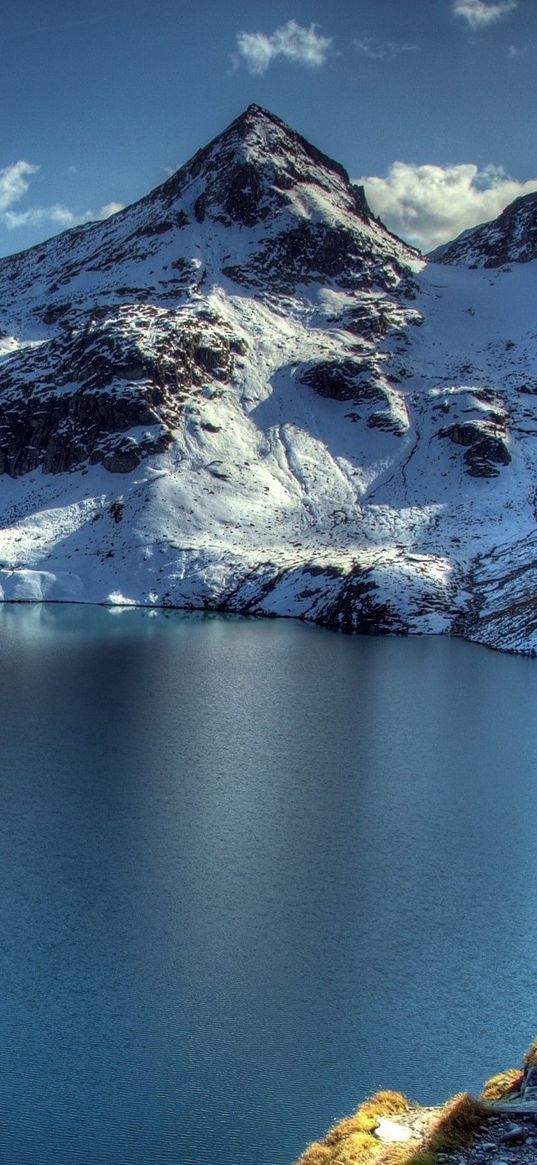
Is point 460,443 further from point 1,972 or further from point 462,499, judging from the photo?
point 1,972

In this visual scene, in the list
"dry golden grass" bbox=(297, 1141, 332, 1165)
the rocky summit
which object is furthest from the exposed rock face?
"dry golden grass" bbox=(297, 1141, 332, 1165)

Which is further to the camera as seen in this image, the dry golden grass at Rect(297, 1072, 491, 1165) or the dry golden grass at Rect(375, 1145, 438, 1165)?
the dry golden grass at Rect(297, 1072, 491, 1165)

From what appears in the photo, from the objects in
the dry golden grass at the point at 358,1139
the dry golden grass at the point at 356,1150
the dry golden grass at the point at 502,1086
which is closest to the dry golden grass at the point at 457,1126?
A: the dry golden grass at the point at 356,1150

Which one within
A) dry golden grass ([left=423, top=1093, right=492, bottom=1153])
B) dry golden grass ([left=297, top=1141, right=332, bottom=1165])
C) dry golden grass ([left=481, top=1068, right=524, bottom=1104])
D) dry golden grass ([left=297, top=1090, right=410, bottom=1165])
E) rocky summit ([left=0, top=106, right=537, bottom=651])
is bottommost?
dry golden grass ([left=297, top=1141, right=332, bottom=1165])

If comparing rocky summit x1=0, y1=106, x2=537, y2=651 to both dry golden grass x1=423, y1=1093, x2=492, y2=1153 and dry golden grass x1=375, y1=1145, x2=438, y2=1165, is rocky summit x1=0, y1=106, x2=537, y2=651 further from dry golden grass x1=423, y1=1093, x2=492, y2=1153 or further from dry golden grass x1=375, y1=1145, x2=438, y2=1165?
dry golden grass x1=375, y1=1145, x2=438, y2=1165

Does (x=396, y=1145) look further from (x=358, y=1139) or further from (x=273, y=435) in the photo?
Answer: (x=273, y=435)

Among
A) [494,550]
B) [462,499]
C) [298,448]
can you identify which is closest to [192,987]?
[494,550]

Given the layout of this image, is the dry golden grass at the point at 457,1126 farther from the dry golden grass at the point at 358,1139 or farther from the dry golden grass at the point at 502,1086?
the dry golden grass at the point at 502,1086
